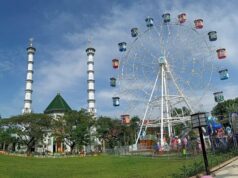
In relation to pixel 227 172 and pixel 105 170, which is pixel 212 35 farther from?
pixel 227 172

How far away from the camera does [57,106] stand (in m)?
82.1

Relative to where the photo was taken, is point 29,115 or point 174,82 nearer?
point 174,82

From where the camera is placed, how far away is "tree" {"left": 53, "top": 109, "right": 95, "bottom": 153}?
6051 cm

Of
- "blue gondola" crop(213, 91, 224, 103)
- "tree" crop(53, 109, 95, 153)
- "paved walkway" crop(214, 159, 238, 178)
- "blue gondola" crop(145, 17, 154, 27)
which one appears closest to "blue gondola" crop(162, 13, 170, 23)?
"blue gondola" crop(145, 17, 154, 27)

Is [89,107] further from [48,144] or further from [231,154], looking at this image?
[231,154]

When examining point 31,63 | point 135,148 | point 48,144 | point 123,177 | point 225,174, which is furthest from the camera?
point 31,63

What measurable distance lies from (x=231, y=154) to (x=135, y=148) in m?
21.5

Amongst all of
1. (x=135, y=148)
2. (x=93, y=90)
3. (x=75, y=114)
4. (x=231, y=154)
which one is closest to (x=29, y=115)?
(x=75, y=114)

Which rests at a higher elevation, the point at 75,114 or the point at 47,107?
the point at 47,107

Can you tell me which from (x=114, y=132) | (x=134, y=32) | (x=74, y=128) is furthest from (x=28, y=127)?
(x=134, y=32)

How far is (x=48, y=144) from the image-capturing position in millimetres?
75312

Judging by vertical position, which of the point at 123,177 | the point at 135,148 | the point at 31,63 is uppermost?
the point at 31,63

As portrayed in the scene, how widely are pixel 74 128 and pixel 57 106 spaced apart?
2181 centimetres

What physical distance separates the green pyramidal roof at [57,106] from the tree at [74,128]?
1723cm
